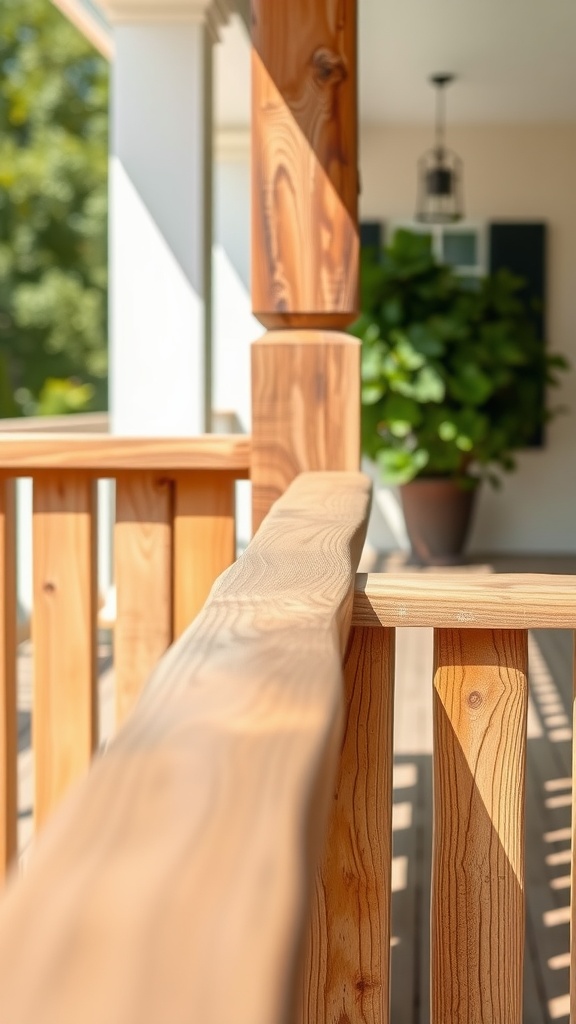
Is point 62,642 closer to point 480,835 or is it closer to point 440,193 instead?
point 480,835

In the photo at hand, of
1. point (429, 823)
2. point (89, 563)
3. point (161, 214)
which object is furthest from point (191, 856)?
point (161, 214)

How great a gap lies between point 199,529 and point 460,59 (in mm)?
5146

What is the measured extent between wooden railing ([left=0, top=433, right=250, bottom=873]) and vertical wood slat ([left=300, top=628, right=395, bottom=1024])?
2.35 ft

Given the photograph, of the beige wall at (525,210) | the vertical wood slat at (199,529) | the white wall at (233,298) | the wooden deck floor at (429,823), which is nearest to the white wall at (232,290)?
the white wall at (233,298)

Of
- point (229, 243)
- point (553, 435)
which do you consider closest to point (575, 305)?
point (553, 435)

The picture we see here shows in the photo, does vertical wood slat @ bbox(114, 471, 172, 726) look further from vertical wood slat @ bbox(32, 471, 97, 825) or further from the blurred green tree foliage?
the blurred green tree foliage

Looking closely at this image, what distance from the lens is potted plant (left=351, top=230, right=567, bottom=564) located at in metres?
7.19

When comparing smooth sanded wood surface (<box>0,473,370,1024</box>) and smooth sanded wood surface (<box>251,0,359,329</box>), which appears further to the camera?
smooth sanded wood surface (<box>251,0,359,329</box>)

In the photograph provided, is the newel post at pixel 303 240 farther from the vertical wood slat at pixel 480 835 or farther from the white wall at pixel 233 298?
the white wall at pixel 233 298

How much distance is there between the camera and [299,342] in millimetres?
1827

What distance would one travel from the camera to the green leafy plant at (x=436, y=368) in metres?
7.18

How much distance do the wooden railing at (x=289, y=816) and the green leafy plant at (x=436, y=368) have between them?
5585mm

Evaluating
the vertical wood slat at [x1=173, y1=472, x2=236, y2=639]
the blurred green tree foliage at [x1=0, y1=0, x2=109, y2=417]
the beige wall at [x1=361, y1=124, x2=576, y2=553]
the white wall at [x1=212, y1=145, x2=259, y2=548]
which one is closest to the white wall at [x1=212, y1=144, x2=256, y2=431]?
the white wall at [x1=212, y1=145, x2=259, y2=548]

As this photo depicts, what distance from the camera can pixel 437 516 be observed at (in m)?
7.60
